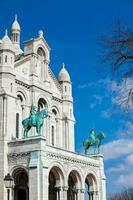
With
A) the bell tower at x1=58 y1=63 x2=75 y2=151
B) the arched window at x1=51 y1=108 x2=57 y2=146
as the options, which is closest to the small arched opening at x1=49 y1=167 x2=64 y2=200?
the arched window at x1=51 y1=108 x2=57 y2=146

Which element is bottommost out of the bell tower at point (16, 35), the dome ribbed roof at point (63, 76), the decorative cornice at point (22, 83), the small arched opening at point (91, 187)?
the small arched opening at point (91, 187)

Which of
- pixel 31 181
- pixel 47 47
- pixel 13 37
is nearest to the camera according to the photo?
pixel 31 181

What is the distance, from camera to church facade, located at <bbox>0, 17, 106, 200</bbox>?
5153 centimetres

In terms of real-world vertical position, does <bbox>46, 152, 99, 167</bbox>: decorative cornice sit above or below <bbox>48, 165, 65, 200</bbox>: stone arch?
above

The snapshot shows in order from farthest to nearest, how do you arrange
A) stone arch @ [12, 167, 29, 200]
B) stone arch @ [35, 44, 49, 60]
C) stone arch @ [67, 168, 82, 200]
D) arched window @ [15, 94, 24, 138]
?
stone arch @ [35, 44, 49, 60], arched window @ [15, 94, 24, 138], stone arch @ [67, 168, 82, 200], stone arch @ [12, 167, 29, 200]

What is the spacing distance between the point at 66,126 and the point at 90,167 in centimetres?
878

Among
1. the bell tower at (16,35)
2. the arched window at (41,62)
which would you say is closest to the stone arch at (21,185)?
the arched window at (41,62)

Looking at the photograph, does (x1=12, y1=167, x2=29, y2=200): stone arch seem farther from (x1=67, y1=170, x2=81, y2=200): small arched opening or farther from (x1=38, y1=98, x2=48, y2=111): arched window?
(x1=38, y1=98, x2=48, y2=111): arched window

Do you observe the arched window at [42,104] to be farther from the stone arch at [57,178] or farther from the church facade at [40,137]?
the stone arch at [57,178]

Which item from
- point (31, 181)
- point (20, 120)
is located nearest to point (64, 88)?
point (20, 120)

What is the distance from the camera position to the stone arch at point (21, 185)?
5455 centimetres

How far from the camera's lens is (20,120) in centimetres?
5947

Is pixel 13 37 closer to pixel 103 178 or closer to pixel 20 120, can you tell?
pixel 20 120

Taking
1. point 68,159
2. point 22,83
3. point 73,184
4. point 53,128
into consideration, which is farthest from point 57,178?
point 22,83
